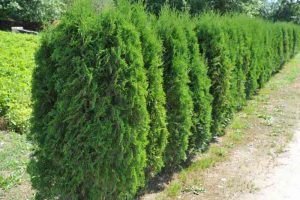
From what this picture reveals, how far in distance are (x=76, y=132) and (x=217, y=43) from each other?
3437 mm

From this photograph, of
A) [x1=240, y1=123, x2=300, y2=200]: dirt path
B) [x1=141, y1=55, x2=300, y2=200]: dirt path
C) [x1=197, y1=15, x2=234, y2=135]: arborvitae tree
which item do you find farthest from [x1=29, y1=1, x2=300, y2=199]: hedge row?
[x1=197, y1=15, x2=234, y2=135]: arborvitae tree

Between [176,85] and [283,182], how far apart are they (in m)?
1.98

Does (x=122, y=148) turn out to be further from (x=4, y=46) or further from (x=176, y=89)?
(x=4, y=46)

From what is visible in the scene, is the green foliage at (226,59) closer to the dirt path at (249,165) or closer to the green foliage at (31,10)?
the dirt path at (249,165)

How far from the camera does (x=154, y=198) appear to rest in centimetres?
427

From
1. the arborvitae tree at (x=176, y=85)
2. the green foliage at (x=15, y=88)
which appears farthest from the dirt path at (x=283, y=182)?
the green foliage at (x=15, y=88)

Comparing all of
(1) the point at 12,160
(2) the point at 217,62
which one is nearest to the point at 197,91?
(2) the point at 217,62

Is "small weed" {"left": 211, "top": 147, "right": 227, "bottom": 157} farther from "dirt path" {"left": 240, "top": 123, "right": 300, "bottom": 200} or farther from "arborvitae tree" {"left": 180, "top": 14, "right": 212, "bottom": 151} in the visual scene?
"dirt path" {"left": 240, "top": 123, "right": 300, "bottom": 200}

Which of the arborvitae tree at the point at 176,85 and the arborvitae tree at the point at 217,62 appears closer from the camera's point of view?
the arborvitae tree at the point at 176,85

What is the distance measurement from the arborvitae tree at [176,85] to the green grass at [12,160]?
1.82 metres

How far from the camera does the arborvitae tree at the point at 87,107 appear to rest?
318 cm

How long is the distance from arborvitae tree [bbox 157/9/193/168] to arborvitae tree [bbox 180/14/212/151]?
0.24m

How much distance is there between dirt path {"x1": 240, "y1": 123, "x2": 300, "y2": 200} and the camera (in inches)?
179

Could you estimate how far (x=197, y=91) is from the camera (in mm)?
5156
